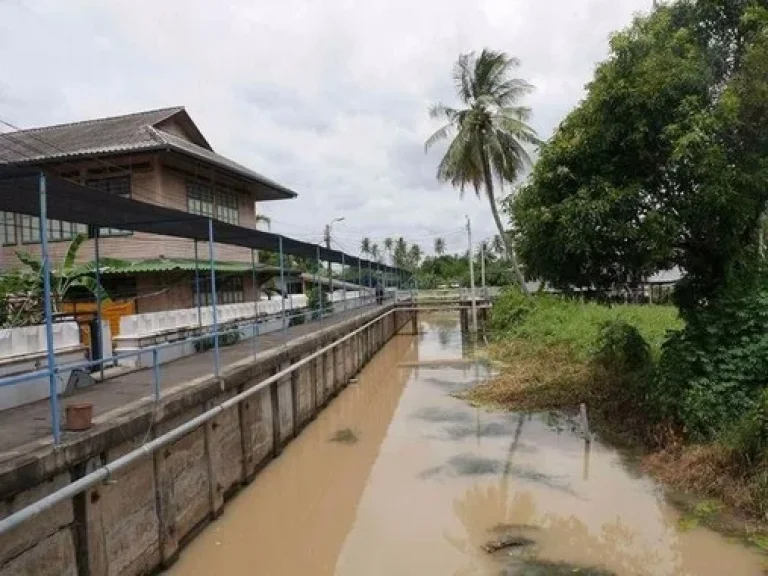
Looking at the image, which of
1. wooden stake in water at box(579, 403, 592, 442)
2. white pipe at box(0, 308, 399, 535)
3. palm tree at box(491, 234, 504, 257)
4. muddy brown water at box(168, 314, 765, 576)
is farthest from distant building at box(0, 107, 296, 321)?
palm tree at box(491, 234, 504, 257)

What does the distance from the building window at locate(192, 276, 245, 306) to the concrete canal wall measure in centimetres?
876

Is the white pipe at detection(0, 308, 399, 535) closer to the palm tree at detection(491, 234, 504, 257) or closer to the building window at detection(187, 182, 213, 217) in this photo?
the building window at detection(187, 182, 213, 217)

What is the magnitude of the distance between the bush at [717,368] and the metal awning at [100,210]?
26.6 ft

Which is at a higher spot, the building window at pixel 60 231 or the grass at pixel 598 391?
the building window at pixel 60 231

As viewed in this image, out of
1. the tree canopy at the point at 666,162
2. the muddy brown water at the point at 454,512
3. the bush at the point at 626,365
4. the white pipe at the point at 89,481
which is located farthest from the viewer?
the bush at the point at 626,365

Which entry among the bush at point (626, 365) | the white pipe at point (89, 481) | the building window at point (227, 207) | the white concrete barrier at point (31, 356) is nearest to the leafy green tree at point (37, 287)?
the white concrete barrier at point (31, 356)

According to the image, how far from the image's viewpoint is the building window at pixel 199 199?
19906 mm

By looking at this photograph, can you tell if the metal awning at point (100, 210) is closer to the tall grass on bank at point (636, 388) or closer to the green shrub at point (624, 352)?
the tall grass on bank at point (636, 388)

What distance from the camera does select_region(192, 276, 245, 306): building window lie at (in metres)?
20.5

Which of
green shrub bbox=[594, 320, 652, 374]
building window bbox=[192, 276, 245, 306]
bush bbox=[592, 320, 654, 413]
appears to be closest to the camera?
bush bbox=[592, 320, 654, 413]

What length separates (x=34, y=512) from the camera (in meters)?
4.51

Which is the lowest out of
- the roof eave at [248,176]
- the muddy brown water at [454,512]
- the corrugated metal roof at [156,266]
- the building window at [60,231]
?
the muddy brown water at [454,512]

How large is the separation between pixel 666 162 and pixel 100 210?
29.6 ft

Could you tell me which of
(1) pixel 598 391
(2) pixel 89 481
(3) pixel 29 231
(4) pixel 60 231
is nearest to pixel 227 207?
(4) pixel 60 231
